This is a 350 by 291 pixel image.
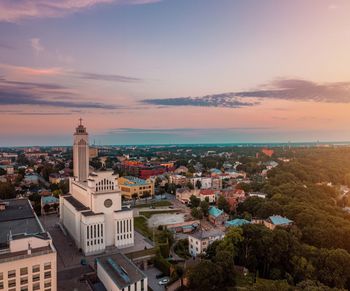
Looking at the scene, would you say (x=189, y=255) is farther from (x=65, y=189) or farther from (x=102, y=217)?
(x=65, y=189)

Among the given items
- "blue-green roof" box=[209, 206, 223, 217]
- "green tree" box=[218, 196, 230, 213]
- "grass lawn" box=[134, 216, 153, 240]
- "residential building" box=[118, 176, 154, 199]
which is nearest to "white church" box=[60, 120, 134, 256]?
"grass lawn" box=[134, 216, 153, 240]

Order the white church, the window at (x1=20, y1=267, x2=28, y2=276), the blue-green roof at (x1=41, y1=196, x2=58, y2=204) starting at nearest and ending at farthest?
the window at (x1=20, y1=267, x2=28, y2=276), the white church, the blue-green roof at (x1=41, y1=196, x2=58, y2=204)

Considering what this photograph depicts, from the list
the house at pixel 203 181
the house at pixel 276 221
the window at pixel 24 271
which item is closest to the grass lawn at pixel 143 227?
the house at pixel 276 221

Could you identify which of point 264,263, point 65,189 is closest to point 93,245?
point 264,263

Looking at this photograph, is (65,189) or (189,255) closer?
(189,255)

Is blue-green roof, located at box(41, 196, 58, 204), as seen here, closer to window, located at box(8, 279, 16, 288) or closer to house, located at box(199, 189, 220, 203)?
house, located at box(199, 189, 220, 203)

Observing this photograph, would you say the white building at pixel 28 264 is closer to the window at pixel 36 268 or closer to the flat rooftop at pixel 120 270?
the window at pixel 36 268
